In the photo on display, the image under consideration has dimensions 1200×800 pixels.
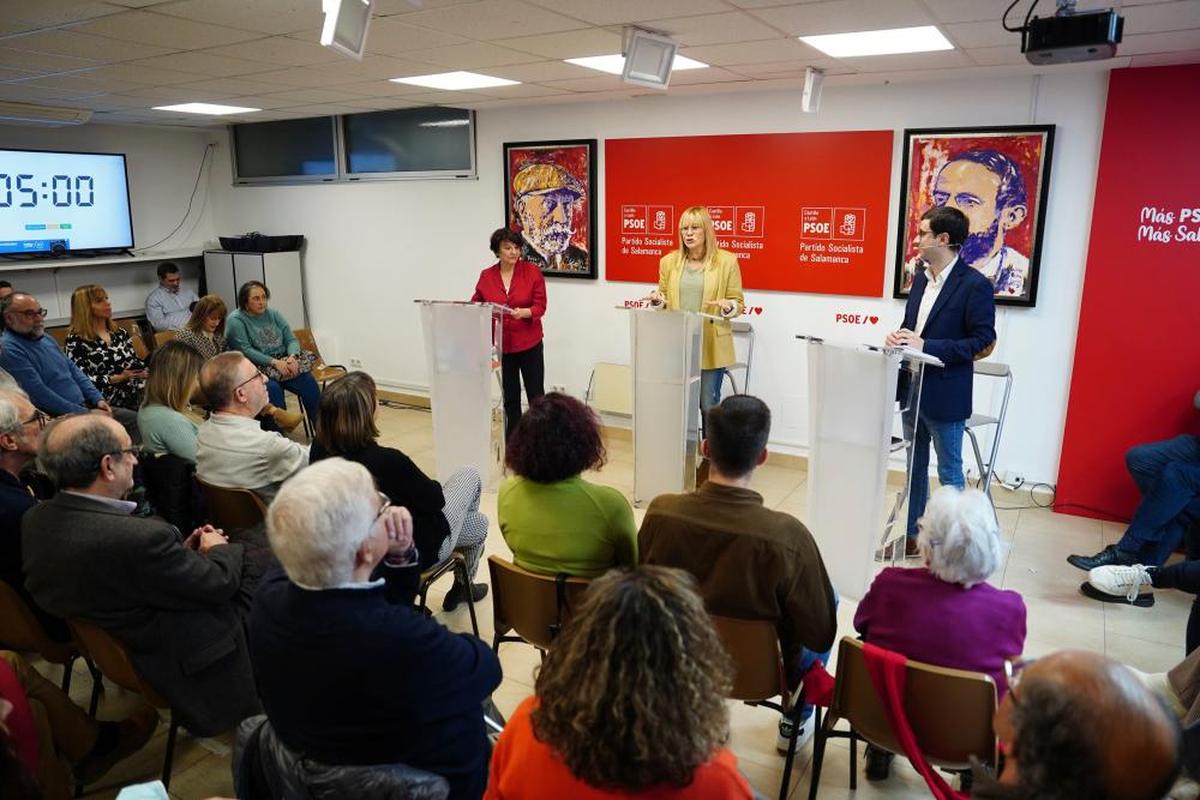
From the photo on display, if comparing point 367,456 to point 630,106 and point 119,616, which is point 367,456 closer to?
point 119,616

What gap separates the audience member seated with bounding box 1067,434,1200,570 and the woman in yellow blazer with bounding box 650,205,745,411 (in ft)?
7.11

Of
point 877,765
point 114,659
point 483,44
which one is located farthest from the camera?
point 483,44

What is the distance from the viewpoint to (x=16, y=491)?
8.15 ft

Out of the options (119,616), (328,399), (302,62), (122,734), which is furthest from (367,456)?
(302,62)

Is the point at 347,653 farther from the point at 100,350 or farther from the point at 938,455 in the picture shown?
the point at 100,350

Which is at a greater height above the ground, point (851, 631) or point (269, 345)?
point (269, 345)

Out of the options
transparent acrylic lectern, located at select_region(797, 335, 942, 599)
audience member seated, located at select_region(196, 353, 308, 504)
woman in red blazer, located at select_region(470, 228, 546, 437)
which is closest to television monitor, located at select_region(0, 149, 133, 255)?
woman in red blazer, located at select_region(470, 228, 546, 437)

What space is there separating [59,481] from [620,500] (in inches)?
60.7

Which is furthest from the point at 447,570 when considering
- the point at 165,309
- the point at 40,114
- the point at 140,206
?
the point at 140,206

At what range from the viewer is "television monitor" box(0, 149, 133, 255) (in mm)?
6816

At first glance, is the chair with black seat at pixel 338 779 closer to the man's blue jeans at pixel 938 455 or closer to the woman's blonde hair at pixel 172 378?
the woman's blonde hair at pixel 172 378

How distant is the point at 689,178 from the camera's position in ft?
18.8

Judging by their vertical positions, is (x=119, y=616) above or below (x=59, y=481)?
below

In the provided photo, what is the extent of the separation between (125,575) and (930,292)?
3.44 m
